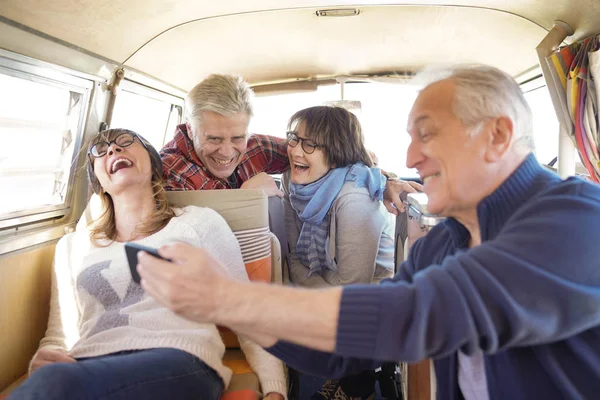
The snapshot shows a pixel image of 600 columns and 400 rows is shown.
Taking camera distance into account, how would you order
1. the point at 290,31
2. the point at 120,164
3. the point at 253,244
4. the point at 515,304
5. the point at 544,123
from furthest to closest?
the point at 544,123 < the point at 290,31 < the point at 253,244 < the point at 120,164 < the point at 515,304

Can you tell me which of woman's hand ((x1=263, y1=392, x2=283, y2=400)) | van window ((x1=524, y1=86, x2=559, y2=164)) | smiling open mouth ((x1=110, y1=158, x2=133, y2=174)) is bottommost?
woman's hand ((x1=263, y1=392, x2=283, y2=400))

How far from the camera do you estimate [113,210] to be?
2.22m

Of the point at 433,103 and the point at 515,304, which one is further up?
the point at 433,103

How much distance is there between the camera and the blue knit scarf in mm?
2535

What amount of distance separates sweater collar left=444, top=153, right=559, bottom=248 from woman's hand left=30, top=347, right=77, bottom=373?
5.04ft

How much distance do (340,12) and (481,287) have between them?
2.03 m

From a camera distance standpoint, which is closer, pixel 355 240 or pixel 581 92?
pixel 581 92

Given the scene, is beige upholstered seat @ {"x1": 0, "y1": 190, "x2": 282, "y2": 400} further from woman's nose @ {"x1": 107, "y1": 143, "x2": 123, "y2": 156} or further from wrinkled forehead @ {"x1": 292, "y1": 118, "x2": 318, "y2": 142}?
wrinkled forehead @ {"x1": 292, "y1": 118, "x2": 318, "y2": 142}

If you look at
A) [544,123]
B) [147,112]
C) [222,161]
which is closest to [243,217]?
[222,161]

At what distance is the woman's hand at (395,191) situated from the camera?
8.69 ft

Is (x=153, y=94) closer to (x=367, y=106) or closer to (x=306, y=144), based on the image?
(x=306, y=144)

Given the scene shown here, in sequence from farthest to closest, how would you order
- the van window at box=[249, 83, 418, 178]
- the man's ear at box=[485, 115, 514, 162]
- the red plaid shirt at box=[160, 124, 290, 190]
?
1. the van window at box=[249, 83, 418, 178]
2. the red plaid shirt at box=[160, 124, 290, 190]
3. the man's ear at box=[485, 115, 514, 162]

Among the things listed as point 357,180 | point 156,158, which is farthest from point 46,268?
point 357,180

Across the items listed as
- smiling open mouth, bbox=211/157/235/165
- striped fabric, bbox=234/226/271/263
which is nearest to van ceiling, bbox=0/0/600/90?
smiling open mouth, bbox=211/157/235/165
